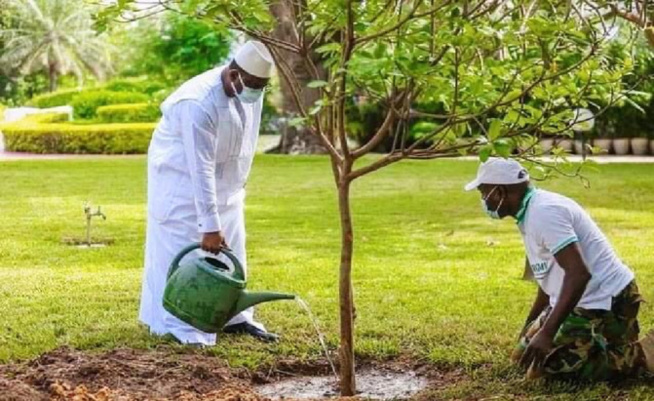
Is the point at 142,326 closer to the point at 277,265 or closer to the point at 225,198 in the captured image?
the point at 225,198

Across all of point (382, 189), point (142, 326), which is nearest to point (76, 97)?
point (382, 189)

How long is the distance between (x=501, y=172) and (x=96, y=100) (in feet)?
99.0

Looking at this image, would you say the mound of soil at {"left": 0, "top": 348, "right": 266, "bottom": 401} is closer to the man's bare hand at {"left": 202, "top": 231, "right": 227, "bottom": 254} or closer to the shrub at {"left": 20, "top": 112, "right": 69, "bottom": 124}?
the man's bare hand at {"left": 202, "top": 231, "right": 227, "bottom": 254}

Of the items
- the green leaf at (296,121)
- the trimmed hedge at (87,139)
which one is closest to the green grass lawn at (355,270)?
the green leaf at (296,121)

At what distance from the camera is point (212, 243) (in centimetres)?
523

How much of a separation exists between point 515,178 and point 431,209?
25.4 feet

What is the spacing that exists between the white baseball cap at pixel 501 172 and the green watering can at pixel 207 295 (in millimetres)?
1010

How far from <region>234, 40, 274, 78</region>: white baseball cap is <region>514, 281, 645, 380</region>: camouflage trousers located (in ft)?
5.20

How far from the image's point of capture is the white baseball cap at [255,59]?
195 inches

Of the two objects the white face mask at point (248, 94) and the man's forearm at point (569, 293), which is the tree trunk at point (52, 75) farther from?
the man's forearm at point (569, 293)

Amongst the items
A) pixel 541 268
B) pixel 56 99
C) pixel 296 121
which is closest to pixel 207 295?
pixel 296 121

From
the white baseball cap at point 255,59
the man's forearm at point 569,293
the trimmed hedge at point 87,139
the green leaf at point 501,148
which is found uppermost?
the white baseball cap at point 255,59

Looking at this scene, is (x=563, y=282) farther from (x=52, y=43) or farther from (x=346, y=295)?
(x=52, y=43)

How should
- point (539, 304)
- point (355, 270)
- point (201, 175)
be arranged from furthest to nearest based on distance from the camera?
point (355, 270)
point (201, 175)
point (539, 304)
